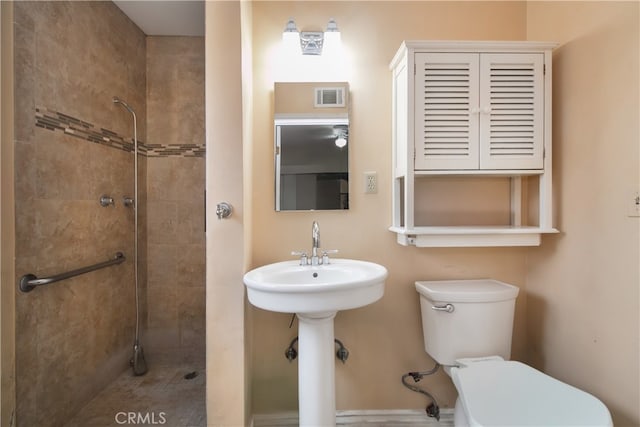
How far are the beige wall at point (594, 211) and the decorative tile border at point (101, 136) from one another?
82.7 inches

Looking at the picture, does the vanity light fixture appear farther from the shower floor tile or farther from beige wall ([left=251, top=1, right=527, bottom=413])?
the shower floor tile

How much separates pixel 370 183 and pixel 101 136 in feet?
5.25

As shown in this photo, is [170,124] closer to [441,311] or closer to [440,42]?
[440,42]

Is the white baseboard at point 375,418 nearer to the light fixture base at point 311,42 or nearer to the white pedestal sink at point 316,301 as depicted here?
the white pedestal sink at point 316,301

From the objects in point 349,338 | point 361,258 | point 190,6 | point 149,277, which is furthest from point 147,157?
point 349,338

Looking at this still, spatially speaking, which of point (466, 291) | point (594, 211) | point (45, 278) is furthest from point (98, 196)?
point (594, 211)

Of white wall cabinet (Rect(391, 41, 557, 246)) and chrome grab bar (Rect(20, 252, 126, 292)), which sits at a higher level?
white wall cabinet (Rect(391, 41, 557, 246))

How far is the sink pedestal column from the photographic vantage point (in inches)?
46.4

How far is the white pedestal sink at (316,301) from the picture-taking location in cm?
103

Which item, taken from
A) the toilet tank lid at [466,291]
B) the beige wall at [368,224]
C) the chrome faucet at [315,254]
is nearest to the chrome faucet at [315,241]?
the chrome faucet at [315,254]

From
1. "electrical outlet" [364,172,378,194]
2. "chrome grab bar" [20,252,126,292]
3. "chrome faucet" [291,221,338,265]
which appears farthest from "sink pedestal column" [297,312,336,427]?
"chrome grab bar" [20,252,126,292]

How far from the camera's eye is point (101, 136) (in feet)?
5.47

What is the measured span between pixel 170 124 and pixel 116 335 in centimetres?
144

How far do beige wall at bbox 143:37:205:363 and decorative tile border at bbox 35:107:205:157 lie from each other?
0.03 meters
